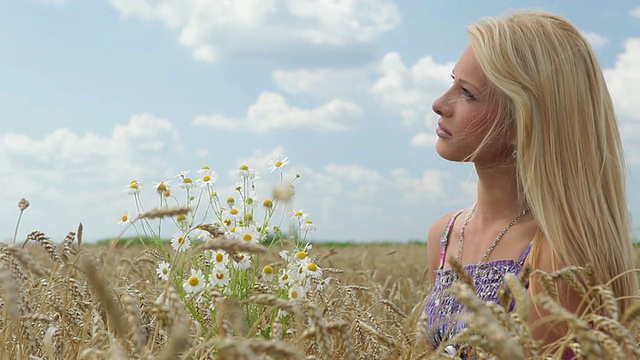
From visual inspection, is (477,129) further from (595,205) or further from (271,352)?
(271,352)

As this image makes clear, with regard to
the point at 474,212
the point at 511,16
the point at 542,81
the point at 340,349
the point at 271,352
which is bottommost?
the point at 340,349

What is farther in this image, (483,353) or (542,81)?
(542,81)

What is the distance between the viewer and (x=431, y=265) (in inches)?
150

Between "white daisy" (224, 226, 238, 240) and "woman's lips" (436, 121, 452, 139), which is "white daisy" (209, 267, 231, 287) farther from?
"woman's lips" (436, 121, 452, 139)

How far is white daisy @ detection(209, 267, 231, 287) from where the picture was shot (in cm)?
229

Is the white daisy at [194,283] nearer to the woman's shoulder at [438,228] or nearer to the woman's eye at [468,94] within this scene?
the woman's eye at [468,94]

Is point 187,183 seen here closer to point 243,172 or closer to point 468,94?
point 243,172

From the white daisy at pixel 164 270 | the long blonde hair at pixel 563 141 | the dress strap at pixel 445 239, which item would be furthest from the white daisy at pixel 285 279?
the dress strap at pixel 445 239

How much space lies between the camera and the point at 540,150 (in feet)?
9.21

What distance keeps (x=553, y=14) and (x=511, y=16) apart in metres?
0.18

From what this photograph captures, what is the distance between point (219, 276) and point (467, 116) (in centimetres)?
122

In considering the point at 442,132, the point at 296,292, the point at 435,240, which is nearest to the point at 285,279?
the point at 296,292

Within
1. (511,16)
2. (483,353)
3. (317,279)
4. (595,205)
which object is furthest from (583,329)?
(511,16)

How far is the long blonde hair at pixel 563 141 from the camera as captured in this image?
274 centimetres
